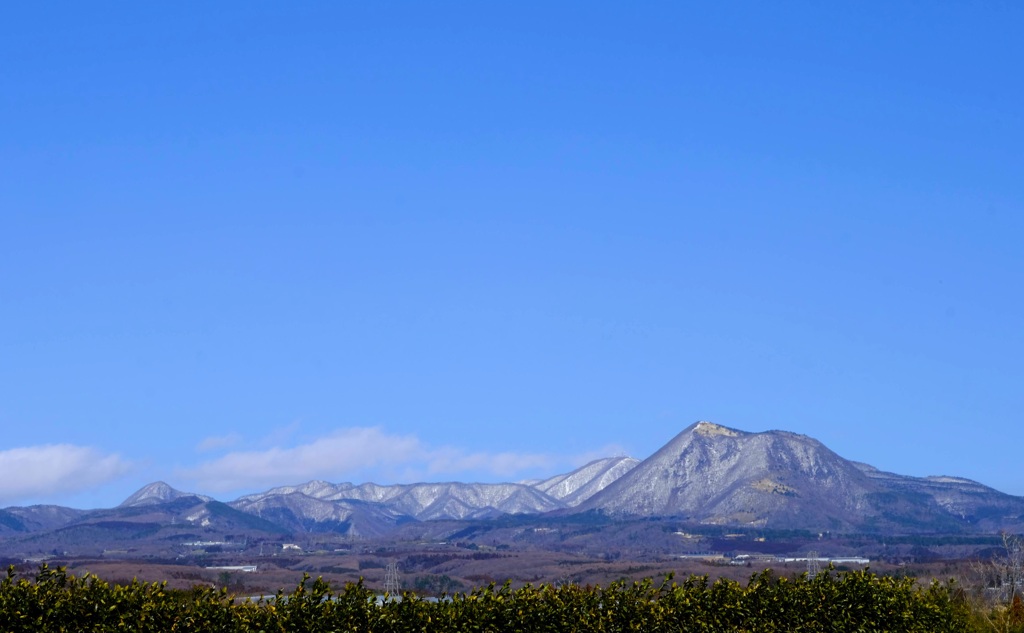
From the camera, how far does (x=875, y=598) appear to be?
3088 centimetres

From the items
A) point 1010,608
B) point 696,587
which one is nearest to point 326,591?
point 696,587

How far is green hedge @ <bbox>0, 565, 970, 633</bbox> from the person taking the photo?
2341 cm

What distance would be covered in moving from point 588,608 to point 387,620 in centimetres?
464

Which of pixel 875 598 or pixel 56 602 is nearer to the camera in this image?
pixel 56 602

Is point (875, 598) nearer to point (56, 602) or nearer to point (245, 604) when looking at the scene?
point (245, 604)

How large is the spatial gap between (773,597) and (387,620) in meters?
9.60

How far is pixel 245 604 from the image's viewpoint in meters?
24.5

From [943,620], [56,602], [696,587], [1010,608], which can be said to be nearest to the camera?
[56,602]

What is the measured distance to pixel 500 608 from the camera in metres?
26.0

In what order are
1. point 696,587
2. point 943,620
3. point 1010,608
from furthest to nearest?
point 1010,608 < point 943,620 < point 696,587

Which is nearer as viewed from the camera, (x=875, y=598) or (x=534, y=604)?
(x=534, y=604)

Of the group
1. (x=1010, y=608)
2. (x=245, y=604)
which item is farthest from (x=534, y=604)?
(x=1010, y=608)

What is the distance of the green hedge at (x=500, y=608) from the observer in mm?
23406

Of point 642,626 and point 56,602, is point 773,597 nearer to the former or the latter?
point 642,626
